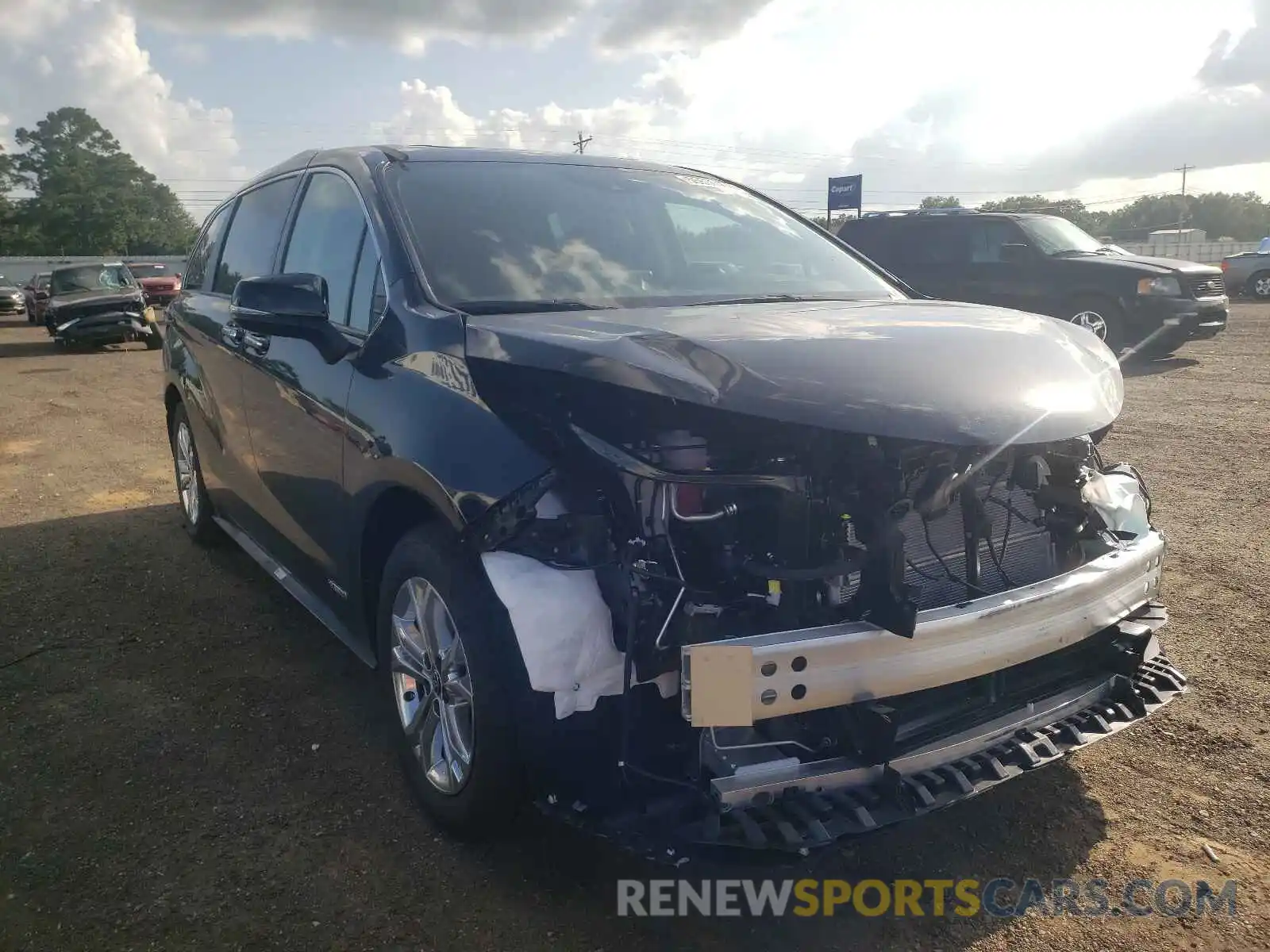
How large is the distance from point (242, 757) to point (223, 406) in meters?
1.82

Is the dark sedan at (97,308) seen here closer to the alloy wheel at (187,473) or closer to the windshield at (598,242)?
the alloy wheel at (187,473)

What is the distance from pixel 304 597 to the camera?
3.75 m

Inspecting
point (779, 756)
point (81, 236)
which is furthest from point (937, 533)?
point (81, 236)

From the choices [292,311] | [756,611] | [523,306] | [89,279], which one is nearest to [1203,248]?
[89,279]

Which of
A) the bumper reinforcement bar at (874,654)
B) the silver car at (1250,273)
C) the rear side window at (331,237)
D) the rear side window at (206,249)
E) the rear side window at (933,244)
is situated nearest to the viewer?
the bumper reinforcement bar at (874,654)

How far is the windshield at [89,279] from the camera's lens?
63.7 ft

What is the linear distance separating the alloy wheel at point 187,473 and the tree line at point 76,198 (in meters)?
77.0

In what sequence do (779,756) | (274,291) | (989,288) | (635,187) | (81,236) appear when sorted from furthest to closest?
(81,236) → (989,288) → (635,187) → (274,291) → (779,756)

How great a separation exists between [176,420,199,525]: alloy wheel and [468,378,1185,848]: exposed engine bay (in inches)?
146

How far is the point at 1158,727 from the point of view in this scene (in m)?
3.31

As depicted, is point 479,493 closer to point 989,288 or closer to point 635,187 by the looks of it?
point 635,187

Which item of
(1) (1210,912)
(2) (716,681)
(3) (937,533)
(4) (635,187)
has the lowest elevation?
(1) (1210,912)

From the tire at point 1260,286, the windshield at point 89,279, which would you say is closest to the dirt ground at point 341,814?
the windshield at point 89,279

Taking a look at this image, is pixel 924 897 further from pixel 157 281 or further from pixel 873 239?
pixel 157 281
